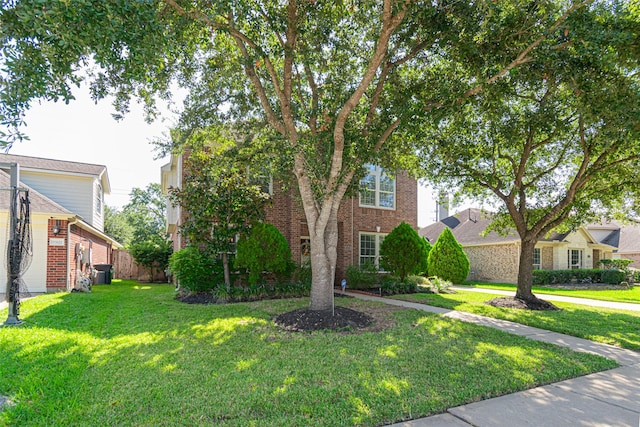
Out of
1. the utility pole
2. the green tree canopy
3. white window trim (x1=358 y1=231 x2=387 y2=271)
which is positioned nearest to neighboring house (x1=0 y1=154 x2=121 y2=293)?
the utility pole

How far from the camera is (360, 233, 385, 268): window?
51.6 feet

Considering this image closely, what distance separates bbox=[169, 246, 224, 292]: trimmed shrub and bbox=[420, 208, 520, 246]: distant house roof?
592 inches

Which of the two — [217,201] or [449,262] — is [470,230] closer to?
[449,262]

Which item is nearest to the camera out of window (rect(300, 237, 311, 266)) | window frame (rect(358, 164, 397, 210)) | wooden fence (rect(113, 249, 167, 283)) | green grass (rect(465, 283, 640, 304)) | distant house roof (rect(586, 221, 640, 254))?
green grass (rect(465, 283, 640, 304))

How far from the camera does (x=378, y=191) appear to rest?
53.3 ft

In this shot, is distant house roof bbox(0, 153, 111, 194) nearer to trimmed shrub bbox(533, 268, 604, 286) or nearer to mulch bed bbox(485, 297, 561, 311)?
mulch bed bbox(485, 297, 561, 311)

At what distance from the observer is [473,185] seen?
459 inches

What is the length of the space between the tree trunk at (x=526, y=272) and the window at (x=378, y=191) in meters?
6.46

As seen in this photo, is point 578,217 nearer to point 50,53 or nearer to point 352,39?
point 352,39

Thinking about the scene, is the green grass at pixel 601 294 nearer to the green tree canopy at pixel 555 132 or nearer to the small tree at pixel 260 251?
the green tree canopy at pixel 555 132

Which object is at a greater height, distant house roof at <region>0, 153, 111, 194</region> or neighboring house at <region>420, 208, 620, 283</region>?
distant house roof at <region>0, 153, 111, 194</region>

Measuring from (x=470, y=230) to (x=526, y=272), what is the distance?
1523 centimetres

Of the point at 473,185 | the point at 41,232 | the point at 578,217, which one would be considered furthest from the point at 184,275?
the point at 578,217

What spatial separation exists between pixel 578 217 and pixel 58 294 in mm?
16457
